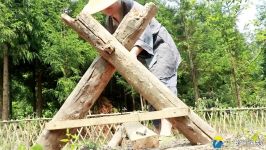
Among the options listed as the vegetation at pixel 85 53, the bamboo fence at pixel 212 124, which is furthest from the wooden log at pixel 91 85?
the vegetation at pixel 85 53

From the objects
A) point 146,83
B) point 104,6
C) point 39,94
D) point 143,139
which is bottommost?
point 143,139

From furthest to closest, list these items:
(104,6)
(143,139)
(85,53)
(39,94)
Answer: (39,94) < (85,53) < (104,6) < (143,139)

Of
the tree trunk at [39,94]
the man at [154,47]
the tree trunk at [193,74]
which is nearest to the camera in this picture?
the man at [154,47]

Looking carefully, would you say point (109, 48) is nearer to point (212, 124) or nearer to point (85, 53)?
point (212, 124)

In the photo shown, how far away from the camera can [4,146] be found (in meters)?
6.32

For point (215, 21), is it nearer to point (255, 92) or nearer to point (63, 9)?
point (63, 9)

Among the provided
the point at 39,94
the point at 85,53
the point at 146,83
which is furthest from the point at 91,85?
the point at 39,94

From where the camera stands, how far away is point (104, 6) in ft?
11.2

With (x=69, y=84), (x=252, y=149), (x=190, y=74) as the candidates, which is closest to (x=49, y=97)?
(x=69, y=84)

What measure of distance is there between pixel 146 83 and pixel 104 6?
83cm

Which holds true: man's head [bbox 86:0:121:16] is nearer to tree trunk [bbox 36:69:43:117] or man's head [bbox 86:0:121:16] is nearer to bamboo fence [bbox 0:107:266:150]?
bamboo fence [bbox 0:107:266:150]

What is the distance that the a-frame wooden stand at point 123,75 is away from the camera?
3000 millimetres

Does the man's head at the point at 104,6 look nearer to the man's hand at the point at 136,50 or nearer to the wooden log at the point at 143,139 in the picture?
the man's hand at the point at 136,50

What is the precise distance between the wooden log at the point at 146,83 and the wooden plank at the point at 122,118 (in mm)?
66
